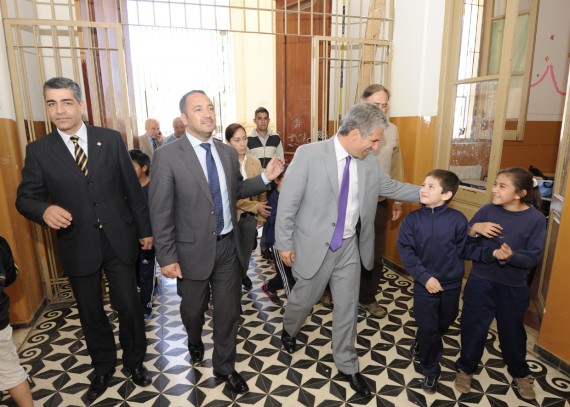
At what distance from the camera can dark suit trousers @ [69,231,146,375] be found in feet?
7.39

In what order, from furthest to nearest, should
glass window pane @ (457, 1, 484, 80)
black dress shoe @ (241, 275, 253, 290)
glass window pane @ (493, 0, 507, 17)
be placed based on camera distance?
black dress shoe @ (241, 275, 253, 290) < glass window pane @ (493, 0, 507, 17) < glass window pane @ (457, 1, 484, 80)

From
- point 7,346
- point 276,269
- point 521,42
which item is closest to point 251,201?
point 276,269

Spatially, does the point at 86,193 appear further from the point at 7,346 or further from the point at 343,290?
the point at 343,290

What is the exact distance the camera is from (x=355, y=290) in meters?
2.36

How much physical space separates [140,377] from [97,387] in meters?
0.25

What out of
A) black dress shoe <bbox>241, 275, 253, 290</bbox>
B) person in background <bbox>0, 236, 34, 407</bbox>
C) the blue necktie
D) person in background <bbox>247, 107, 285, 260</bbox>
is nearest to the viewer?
person in background <bbox>0, 236, 34, 407</bbox>

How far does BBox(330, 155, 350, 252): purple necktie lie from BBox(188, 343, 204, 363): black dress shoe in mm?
1220

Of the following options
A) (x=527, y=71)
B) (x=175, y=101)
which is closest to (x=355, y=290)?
(x=527, y=71)

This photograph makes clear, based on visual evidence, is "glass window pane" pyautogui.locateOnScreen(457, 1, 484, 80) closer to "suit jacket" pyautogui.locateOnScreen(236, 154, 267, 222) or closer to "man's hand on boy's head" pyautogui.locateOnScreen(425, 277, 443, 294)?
"suit jacket" pyautogui.locateOnScreen(236, 154, 267, 222)

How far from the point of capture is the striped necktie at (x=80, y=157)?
7.06 ft

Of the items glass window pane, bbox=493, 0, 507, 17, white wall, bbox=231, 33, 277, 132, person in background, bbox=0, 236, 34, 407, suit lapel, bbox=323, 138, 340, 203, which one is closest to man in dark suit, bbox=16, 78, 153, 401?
person in background, bbox=0, 236, 34, 407

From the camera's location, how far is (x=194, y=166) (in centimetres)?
215

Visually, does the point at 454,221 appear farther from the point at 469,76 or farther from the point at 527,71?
the point at 527,71

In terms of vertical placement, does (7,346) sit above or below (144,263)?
above
